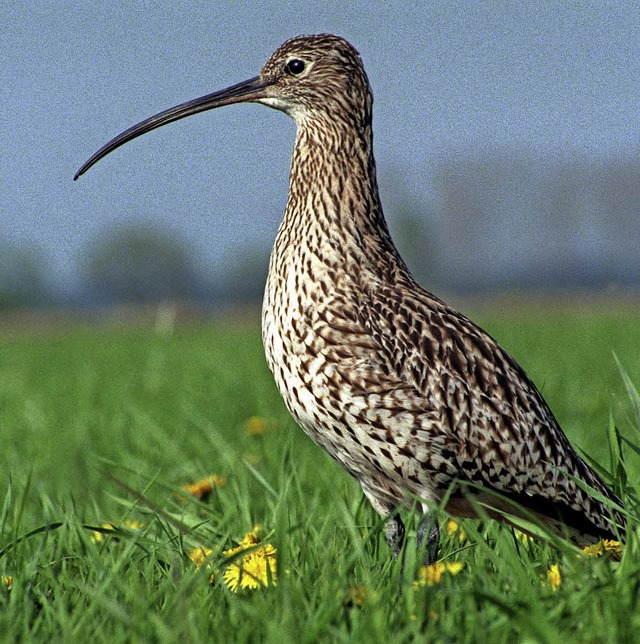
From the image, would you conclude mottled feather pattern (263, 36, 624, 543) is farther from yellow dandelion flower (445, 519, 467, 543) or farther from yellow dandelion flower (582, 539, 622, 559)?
yellow dandelion flower (582, 539, 622, 559)

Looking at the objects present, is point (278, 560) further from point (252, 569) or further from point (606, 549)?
point (606, 549)

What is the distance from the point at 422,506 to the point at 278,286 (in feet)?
3.65

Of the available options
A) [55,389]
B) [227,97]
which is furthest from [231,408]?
[227,97]

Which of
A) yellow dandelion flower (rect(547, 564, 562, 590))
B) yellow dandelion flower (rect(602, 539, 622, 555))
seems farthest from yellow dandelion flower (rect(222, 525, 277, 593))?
yellow dandelion flower (rect(602, 539, 622, 555))

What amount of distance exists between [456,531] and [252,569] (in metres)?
1.19

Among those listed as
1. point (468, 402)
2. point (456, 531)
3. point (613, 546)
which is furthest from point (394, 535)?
point (613, 546)

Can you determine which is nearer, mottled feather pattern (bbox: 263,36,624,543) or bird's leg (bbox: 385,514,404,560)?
mottled feather pattern (bbox: 263,36,624,543)

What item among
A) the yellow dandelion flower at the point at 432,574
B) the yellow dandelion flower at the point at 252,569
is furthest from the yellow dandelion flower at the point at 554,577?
the yellow dandelion flower at the point at 252,569

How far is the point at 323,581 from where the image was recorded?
3.40m

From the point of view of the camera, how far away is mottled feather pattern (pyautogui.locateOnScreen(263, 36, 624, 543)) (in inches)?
161

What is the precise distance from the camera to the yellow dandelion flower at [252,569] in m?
3.39

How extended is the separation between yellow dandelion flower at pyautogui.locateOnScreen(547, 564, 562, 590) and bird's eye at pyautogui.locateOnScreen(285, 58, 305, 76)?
269 centimetres

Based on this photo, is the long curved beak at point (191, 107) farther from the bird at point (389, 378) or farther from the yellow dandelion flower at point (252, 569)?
the yellow dandelion flower at point (252, 569)

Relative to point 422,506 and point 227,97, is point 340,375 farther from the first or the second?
point 227,97
